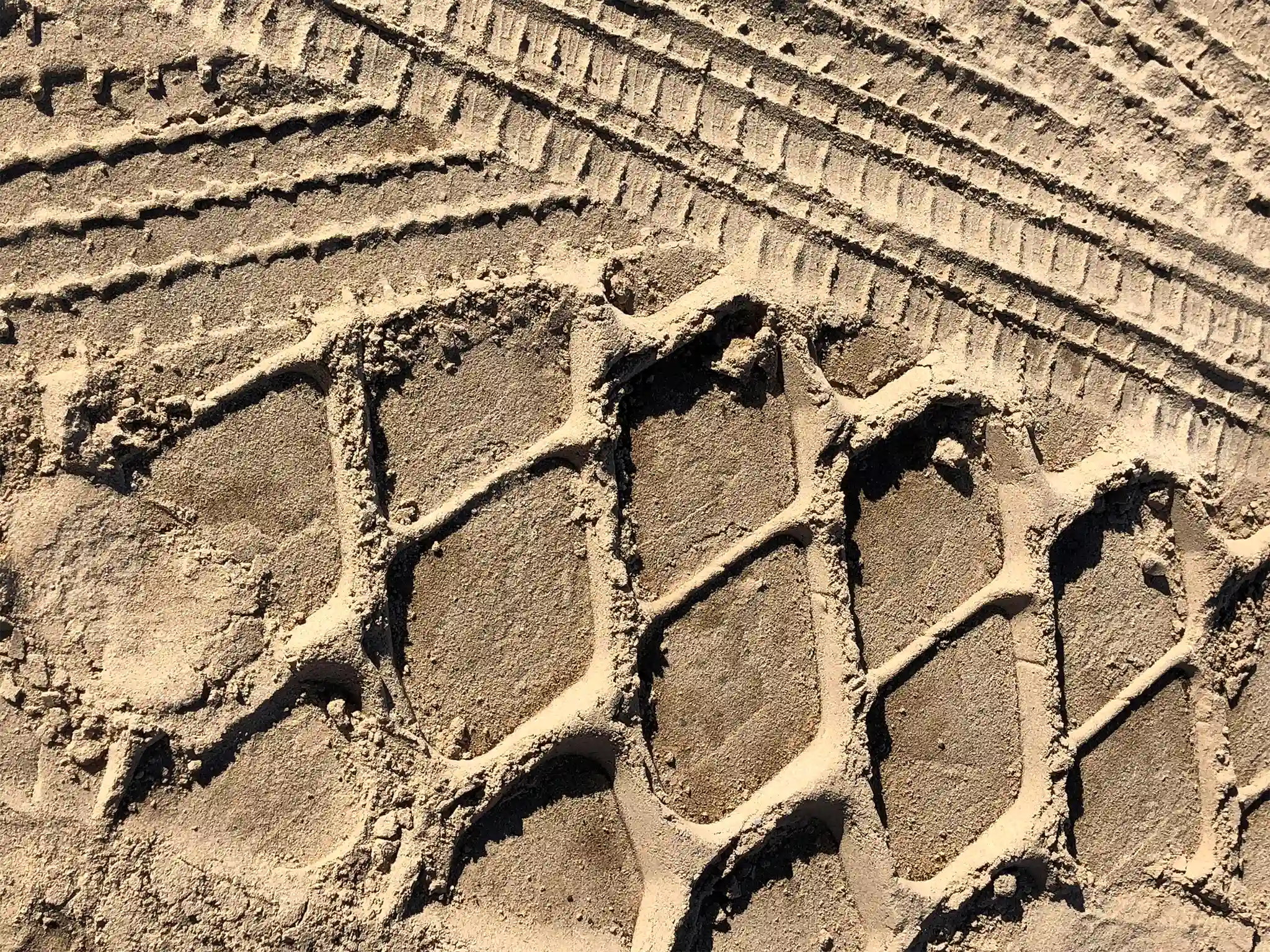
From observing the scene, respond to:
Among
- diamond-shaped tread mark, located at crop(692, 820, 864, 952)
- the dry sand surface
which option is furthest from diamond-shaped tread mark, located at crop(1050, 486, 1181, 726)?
diamond-shaped tread mark, located at crop(692, 820, 864, 952)

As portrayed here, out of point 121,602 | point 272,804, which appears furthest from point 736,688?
point 121,602

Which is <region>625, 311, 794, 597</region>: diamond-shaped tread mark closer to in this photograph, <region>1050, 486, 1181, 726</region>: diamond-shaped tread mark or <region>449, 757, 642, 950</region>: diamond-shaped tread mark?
<region>449, 757, 642, 950</region>: diamond-shaped tread mark

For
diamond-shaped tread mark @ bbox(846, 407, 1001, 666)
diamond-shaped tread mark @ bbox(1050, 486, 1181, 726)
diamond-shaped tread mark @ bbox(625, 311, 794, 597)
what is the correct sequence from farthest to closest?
diamond-shaped tread mark @ bbox(1050, 486, 1181, 726) < diamond-shaped tread mark @ bbox(846, 407, 1001, 666) < diamond-shaped tread mark @ bbox(625, 311, 794, 597)

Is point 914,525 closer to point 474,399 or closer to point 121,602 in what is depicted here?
point 474,399

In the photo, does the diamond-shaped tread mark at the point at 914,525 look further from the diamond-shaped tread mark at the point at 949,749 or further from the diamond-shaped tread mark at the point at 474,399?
the diamond-shaped tread mark at the point at 474,399

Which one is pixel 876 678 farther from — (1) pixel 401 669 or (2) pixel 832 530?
(1) pixel 401 669

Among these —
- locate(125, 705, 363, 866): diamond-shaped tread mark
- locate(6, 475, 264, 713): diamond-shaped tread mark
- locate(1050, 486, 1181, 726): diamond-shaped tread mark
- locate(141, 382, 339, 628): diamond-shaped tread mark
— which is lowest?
locate(125, 705, 363, 866): diamond-shaped tread mark

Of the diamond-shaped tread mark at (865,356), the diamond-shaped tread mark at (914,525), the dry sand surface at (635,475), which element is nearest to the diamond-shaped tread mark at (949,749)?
the dry sand surface at (635,475)
